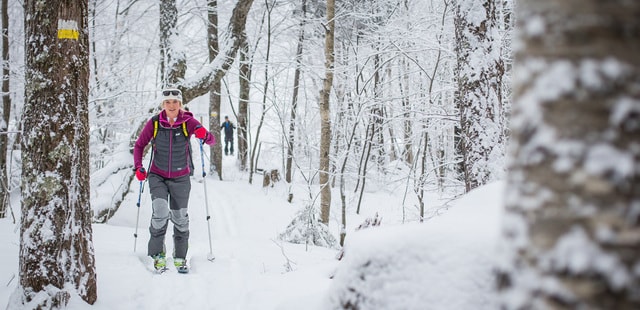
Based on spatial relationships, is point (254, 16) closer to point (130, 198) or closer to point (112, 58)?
point (112, 58)

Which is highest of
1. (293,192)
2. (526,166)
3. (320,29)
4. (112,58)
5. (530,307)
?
(320,29)

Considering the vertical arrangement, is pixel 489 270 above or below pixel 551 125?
below

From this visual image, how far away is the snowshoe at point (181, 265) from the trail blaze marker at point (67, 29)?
246 cm

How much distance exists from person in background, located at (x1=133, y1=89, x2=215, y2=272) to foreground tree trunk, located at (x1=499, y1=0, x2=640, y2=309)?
14.6ft

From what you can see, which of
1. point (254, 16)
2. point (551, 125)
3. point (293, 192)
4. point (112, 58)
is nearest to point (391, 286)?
point (551, 125)

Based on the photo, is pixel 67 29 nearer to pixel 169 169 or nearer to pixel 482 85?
pixel 169 169

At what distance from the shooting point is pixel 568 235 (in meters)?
0.73

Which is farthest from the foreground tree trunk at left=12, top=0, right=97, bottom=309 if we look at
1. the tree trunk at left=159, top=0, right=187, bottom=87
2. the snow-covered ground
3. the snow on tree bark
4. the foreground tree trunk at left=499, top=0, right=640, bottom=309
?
the tree trunk at left=159, top=0, right=187, bottom=87

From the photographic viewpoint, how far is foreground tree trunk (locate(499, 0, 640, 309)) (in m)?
0.70

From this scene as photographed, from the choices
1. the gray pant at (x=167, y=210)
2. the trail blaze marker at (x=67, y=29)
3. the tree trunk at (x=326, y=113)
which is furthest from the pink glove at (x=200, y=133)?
the tree trunk at (x=326, y=113)

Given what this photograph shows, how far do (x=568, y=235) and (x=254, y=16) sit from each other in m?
15.8

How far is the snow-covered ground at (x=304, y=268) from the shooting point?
182 cm

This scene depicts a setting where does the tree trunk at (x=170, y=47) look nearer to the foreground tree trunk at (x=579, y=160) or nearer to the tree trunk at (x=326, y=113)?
the tree trunk at (x=326, y=113)

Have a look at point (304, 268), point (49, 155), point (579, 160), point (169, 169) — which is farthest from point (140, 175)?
point (579, 160)
